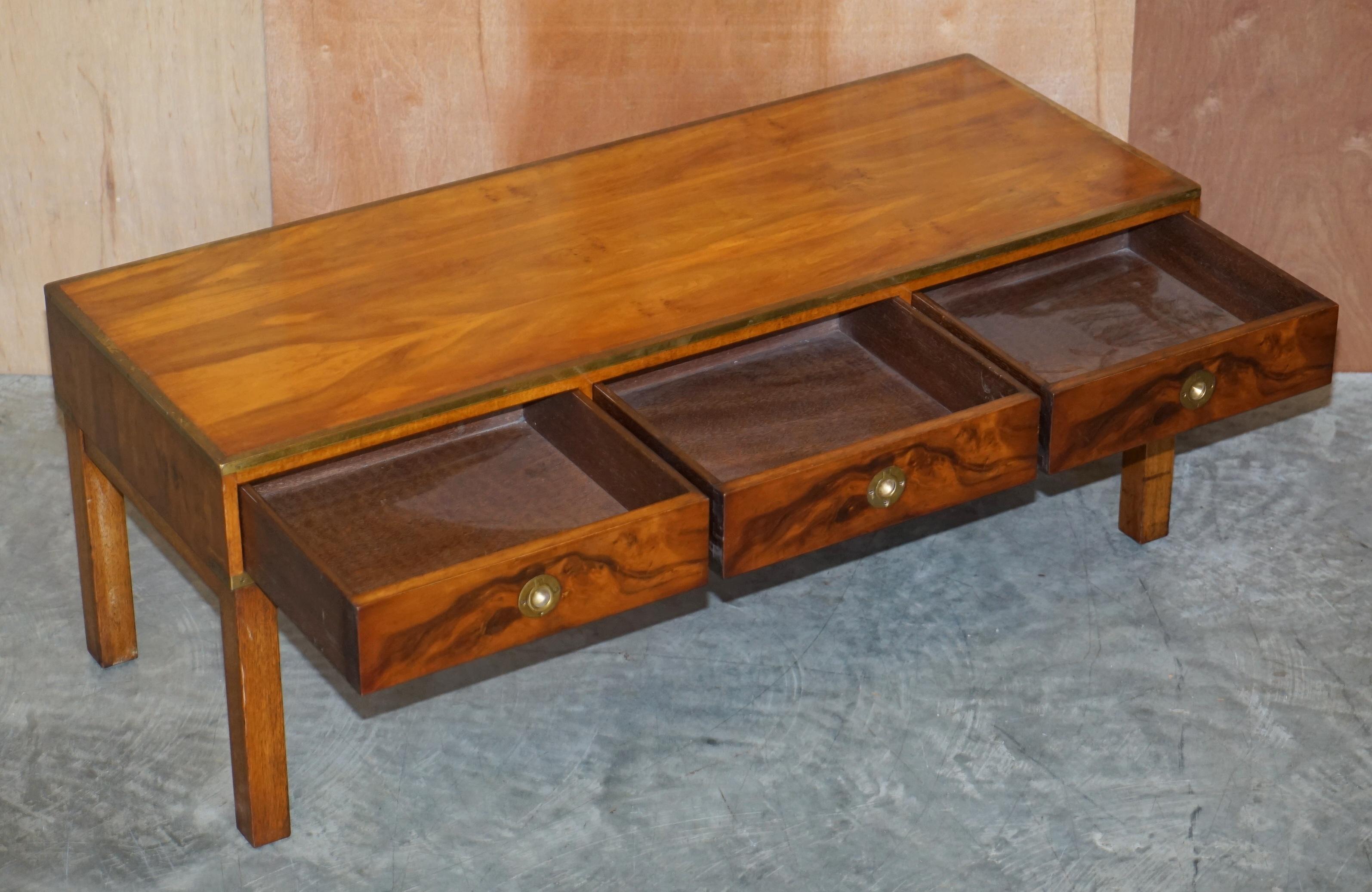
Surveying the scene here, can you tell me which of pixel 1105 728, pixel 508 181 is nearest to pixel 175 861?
pixel 508 181

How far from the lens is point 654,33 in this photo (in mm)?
3090

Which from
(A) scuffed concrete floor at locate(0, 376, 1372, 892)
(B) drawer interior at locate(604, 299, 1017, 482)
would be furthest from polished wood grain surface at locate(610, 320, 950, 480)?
(A) scuffed concrete floor at locate(0, 376, 1372, 892)

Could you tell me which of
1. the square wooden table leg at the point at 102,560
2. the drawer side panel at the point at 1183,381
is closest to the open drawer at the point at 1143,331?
the drawer side panel at the point at 1183,381

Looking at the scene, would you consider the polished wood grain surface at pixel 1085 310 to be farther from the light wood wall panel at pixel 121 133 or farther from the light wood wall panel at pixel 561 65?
the light wood wall panel at pixel 121 133

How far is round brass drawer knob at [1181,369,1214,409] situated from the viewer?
93.3 inches

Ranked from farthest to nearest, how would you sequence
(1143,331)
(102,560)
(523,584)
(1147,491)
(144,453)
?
(1147,491) → (102,560) → (1143,331) → (144,453) → (523,584)

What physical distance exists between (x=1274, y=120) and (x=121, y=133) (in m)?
1.84

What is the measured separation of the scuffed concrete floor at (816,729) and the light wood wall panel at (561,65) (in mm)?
670

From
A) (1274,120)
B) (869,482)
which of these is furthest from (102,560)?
(1274,120)

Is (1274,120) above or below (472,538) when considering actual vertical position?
above

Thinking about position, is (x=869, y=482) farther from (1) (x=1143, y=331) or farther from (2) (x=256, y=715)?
(2) (x=256, y=715)

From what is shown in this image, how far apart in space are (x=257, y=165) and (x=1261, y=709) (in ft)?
5.68

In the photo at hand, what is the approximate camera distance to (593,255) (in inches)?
99.6

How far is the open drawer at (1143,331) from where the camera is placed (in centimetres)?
233
